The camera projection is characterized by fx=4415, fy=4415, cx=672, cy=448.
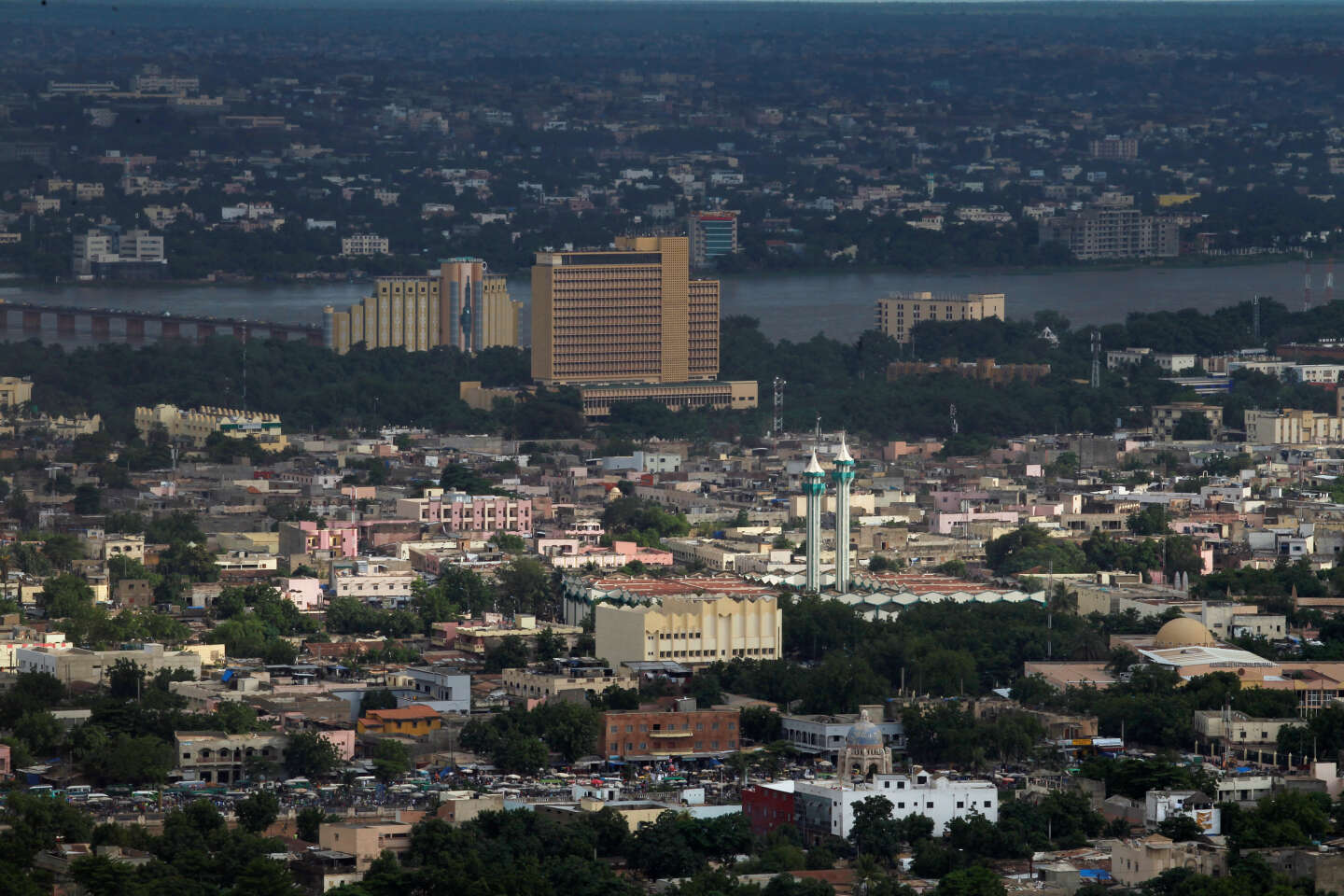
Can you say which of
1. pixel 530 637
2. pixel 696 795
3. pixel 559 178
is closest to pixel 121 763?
pixel 696 795

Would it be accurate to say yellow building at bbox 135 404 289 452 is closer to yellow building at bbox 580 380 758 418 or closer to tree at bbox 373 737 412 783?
yellow building at bbox 580 380 758 418

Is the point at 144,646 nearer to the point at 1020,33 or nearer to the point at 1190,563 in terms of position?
the point at 1190,563

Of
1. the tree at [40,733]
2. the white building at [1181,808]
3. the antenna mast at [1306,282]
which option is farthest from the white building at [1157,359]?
the white building at [1181,808]

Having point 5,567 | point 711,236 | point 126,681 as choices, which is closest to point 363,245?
point 711,236

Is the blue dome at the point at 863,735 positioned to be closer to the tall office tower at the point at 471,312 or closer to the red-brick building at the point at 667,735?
the red-brick building at the point at 667,735

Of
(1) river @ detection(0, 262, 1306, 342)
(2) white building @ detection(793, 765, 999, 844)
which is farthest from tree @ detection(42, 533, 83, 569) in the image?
(1) river @ detection(0, 262, 1306, 342)
